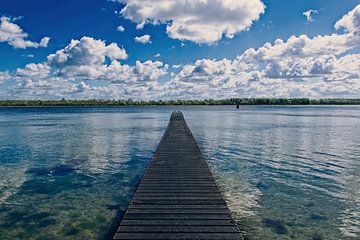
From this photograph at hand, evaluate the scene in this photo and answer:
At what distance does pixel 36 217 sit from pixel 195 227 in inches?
292

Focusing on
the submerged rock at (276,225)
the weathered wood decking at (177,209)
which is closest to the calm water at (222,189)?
the submerged rock at (276,225)

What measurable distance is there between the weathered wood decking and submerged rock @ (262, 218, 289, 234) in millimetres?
2437

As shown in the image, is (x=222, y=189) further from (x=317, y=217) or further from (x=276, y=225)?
(x=317, y=217)

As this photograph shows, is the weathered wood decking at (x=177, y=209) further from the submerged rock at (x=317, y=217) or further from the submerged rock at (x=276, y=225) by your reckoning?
the submerged rock at (x=317, y=217)

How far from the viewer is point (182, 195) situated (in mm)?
10281

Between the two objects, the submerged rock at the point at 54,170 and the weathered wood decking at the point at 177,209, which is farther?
the submerged rock at the point at 54,170

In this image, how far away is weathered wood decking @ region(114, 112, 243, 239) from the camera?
746 cm

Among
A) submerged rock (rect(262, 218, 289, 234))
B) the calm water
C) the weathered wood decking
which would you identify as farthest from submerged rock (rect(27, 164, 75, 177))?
submerged rock (rect(262, 218, 289, 234))

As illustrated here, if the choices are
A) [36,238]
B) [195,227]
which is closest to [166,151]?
[36,238]

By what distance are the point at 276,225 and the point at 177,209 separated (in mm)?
4411

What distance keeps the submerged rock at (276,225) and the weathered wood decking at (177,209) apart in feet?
8.00

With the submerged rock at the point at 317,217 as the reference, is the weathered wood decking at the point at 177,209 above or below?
above

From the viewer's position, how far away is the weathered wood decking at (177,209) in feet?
24.5

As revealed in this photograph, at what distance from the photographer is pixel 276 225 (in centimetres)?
1101
